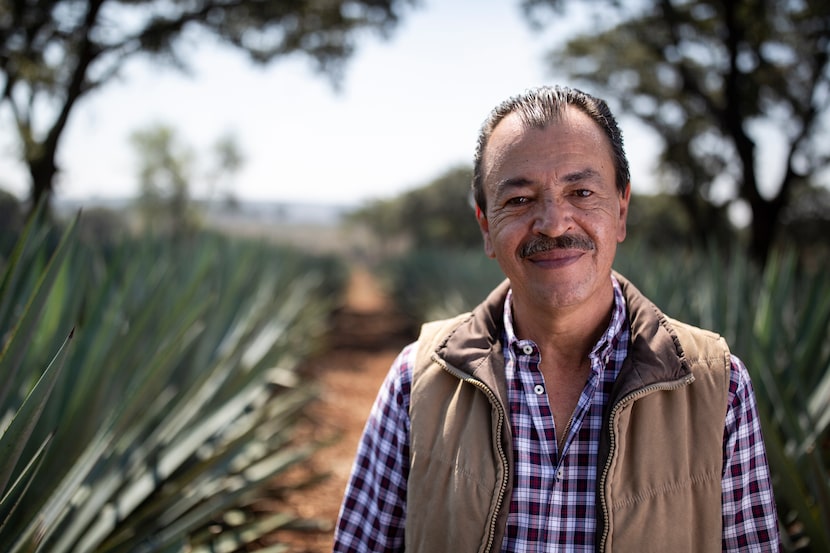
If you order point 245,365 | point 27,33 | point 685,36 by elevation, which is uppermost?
point 685,36

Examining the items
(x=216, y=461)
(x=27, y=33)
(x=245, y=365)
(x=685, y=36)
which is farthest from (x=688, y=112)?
(x=216, y=461)

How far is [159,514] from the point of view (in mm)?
2580

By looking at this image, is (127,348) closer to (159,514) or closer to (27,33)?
(159,514)

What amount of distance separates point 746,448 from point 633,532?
30cm

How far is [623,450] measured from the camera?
137cm

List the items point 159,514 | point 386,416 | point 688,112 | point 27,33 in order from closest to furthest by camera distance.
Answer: point 386,416, point 159,514, point 27,33, point 688,112

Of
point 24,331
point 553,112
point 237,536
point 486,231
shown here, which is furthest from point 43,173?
point 553,112

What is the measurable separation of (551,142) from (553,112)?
7 cm

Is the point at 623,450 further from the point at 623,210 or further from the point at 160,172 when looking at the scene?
the point at 160,172

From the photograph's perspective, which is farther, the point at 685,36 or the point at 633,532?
the point at 685,36

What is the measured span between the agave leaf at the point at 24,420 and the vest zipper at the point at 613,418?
1064 millimetres

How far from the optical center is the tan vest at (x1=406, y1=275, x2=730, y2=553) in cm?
135

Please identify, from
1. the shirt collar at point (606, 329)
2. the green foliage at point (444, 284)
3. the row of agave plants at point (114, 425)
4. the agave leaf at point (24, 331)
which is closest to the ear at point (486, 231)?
the shirt collar at point (606, 329)

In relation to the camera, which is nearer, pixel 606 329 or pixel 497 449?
pixel 497 449
